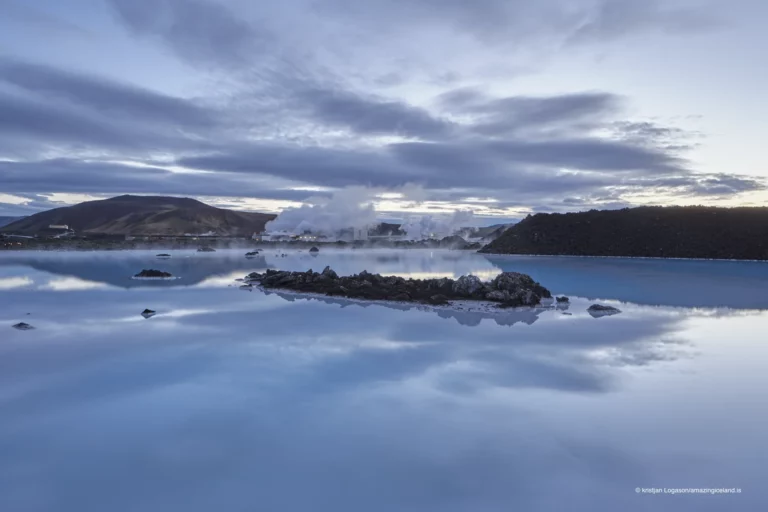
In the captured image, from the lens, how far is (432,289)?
23.4m

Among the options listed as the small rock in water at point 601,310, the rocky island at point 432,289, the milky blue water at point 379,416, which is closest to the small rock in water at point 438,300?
the rocky island at point 432,289

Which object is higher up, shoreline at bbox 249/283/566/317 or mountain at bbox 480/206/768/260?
mountain at bbox 480/206/768/260

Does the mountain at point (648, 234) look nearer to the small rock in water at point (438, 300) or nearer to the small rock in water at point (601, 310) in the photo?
the small rock in water at point (601, 310)

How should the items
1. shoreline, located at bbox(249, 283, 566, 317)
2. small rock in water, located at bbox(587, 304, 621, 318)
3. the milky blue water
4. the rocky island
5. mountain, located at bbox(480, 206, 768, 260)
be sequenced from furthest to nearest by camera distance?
mountain, located at bbox(480, 206, 768, 260) < the rocky island < shoreline, located at bbox(249, 283, 566, 317) < small rock in water, located at bbox(587, 304, 621, 318) < the milky blue water

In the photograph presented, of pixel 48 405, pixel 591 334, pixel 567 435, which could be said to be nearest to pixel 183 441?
pixel 48 405

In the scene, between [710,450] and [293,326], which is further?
[293,326]

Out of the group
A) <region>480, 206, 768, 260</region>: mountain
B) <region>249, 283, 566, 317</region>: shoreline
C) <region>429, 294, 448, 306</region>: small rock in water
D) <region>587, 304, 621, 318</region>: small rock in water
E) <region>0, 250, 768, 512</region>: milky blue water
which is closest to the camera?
<region>0, 250, 768, 512</region>: milky blue water

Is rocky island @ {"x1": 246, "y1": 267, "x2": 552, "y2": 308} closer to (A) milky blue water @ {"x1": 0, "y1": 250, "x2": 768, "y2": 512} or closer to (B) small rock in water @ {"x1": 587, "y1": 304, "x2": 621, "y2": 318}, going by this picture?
(B) small rock in water @ {"x1": 587, "y1": 304, "x2": 621, "y2": 318}

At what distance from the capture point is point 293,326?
51.9ft

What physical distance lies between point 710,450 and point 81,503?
26.5 ft

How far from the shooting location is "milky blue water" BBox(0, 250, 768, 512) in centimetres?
568

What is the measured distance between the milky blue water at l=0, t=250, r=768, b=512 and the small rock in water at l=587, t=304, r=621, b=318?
229 centimetres

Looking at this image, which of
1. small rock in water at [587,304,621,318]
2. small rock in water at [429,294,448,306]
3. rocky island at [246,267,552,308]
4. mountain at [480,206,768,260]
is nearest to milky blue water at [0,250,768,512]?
small rock in water at [587,304,621,318]

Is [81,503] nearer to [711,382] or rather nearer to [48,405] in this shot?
[48,405]
